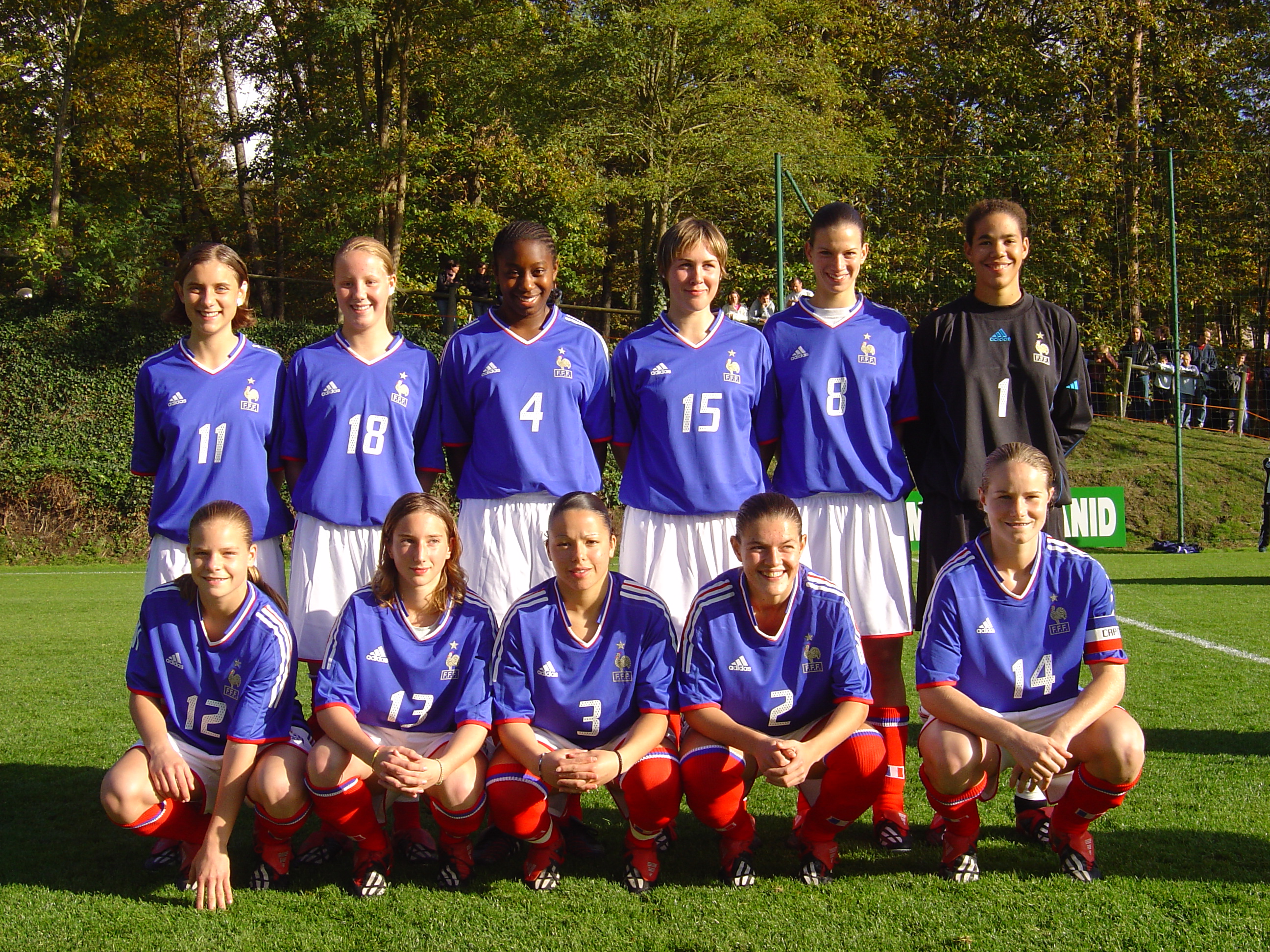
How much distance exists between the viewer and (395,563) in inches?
122

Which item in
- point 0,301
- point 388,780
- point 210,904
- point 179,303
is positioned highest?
point 0,301

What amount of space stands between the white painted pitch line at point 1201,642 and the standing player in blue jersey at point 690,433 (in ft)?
11.2

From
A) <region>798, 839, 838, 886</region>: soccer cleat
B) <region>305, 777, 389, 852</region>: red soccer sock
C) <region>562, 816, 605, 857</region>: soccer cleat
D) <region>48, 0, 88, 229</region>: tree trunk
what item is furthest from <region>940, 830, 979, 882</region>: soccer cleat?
<region>48, 0, 88, 229</region>: tree trunk

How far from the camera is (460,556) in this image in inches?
137

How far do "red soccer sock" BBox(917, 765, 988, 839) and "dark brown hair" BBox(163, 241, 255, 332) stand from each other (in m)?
2.57

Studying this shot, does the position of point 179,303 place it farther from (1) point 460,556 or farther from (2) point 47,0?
(2) point 47,0

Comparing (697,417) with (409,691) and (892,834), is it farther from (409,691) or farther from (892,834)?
(892,834)

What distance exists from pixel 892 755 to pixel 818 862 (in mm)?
617

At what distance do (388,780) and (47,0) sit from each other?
15.6 meters

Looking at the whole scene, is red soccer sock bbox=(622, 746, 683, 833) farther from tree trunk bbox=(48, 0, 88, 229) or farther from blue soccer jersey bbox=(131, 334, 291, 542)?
tree trunk bbox=(48, 0, 88, 229)

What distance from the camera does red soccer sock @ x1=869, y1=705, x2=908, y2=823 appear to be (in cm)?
329

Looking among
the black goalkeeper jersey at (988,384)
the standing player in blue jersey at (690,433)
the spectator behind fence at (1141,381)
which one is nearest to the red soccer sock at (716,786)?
the standing player in blue jersey at (690,433)

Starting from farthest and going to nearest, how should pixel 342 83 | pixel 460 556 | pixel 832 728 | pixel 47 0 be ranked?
pixel 342 83 → pixel 47 0 → pixel 460 556 → pixel 832 728

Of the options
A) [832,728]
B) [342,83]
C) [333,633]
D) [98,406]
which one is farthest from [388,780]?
[342,83]
